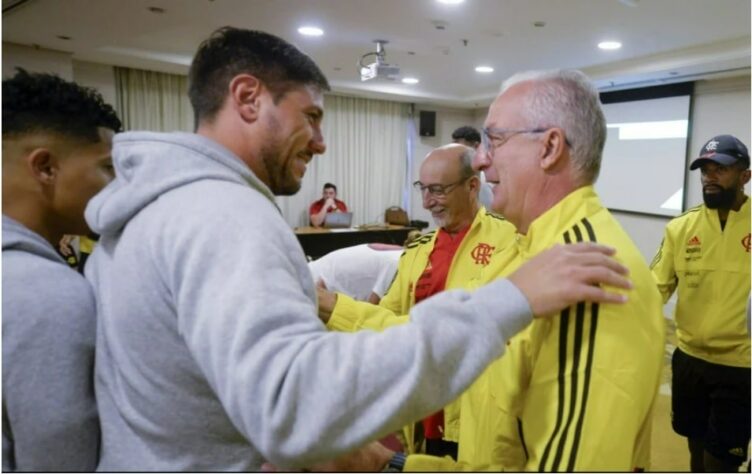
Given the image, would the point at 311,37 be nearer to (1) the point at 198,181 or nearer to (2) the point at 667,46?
(2) the point at 667,46

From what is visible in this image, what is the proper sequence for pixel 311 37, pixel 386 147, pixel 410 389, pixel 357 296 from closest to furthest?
1. pixel 410 389
2. pixel 357 296
3. pixel 311 37
4. pixel 386 147

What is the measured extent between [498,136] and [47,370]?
3.00ft

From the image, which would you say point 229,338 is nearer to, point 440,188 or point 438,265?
point 438,265

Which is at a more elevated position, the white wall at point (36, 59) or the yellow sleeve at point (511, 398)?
the white wall at point (36, 59)

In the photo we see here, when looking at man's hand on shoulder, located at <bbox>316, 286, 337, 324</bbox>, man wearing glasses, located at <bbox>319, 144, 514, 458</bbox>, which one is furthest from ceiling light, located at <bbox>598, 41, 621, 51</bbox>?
man's hand on shoulder, located at <bbox>316, 286, 337, 324</bbox>

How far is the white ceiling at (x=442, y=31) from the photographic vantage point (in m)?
4.12

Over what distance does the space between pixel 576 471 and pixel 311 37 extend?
16.5 feet

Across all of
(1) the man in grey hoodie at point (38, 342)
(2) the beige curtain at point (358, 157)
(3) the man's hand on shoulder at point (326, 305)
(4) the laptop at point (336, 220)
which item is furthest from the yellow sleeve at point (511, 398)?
(2) the beige curtain at point (358, 157)

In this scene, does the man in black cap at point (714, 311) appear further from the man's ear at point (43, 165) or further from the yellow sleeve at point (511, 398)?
the man's ear at point (43, 165)

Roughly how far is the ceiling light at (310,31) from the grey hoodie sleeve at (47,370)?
443cm

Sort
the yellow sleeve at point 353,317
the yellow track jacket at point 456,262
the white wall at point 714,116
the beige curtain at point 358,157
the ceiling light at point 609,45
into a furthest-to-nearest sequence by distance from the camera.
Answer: the beige curtain at point 358,157 → the white wall at point 714,116 → the ceiling light at point 609,45 → the yellow track jacket at point 456,262 → the yellow sleeve at point 353,317

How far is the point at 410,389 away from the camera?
0.61 meters

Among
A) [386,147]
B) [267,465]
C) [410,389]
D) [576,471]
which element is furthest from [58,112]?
[386,147]

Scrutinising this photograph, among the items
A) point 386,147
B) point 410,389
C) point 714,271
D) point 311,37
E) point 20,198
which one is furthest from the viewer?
point 386,147
